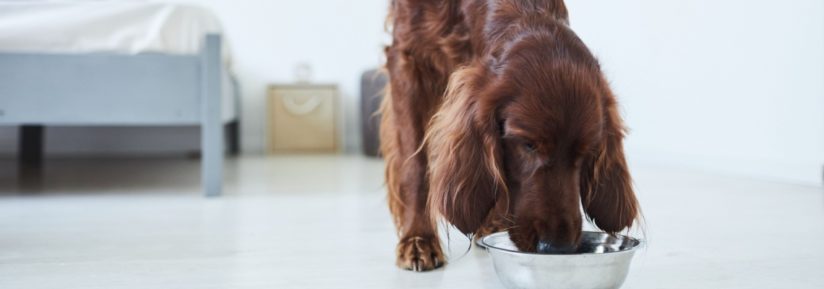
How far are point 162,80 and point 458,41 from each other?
1438 mm

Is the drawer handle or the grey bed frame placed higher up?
the grey bed frame

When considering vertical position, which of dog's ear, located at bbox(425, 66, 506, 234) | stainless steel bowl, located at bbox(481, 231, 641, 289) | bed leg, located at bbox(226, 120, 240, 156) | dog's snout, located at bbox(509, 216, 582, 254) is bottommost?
bed leg, located at bbox(226, 120, 240, 156)

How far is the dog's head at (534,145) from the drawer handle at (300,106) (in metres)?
4.00

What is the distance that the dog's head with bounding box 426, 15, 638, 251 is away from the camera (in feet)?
3.34

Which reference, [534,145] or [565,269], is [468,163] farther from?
[565,269]

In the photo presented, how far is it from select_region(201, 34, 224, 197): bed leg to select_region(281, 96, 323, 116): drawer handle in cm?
265

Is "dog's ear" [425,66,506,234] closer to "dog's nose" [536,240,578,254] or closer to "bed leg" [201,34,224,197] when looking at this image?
"dog's nose" [536,240,578,254]

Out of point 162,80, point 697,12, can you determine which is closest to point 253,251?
point 162,80

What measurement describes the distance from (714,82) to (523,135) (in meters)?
2.50

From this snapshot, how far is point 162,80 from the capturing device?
96.1 inches

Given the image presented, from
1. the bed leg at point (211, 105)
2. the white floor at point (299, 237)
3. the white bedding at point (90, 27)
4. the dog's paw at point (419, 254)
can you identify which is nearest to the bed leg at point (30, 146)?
the white floor at point (299, 237)

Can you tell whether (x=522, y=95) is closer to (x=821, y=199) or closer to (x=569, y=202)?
(x=569, y=202)

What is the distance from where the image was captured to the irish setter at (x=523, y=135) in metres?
1.02

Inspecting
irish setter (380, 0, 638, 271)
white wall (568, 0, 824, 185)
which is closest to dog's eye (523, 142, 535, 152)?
irish setter (380, 0, 638, 271)
